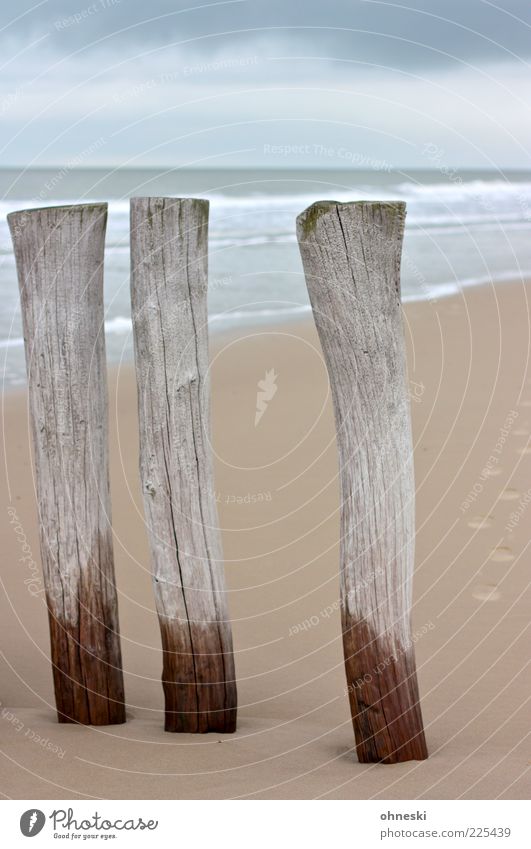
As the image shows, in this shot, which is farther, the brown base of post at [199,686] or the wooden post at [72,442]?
the brown base of post at [199,686]

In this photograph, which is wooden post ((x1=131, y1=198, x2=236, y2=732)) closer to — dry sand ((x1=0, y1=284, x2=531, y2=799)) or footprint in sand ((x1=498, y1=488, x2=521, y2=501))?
dry sand ((x1=0, y1=284, x2=531, y2=799))

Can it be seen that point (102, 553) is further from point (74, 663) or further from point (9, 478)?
point (9, 478)

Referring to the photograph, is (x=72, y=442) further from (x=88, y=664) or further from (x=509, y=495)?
(x=509, y=495)

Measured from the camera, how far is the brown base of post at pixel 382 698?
3.33 meters

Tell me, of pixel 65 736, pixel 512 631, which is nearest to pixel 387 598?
pixel 65 736

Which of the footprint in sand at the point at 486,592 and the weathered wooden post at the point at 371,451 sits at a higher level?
the weathered wooden post at the point at 371,451

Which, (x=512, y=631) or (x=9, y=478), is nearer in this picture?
(x=512, y=631)

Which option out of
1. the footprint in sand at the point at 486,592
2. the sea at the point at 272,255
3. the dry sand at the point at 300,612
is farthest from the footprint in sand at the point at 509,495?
the sea at the point at 272,255

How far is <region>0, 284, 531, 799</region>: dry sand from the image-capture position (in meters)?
3.36

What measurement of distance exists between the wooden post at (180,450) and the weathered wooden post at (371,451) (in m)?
0.44

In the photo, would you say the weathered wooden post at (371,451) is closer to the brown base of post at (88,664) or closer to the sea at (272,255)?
the brown base of post at (88,664)

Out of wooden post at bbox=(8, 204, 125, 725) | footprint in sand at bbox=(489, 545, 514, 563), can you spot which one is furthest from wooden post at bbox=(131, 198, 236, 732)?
footprint in sand at bbox=(489, 545, 514, 563)
